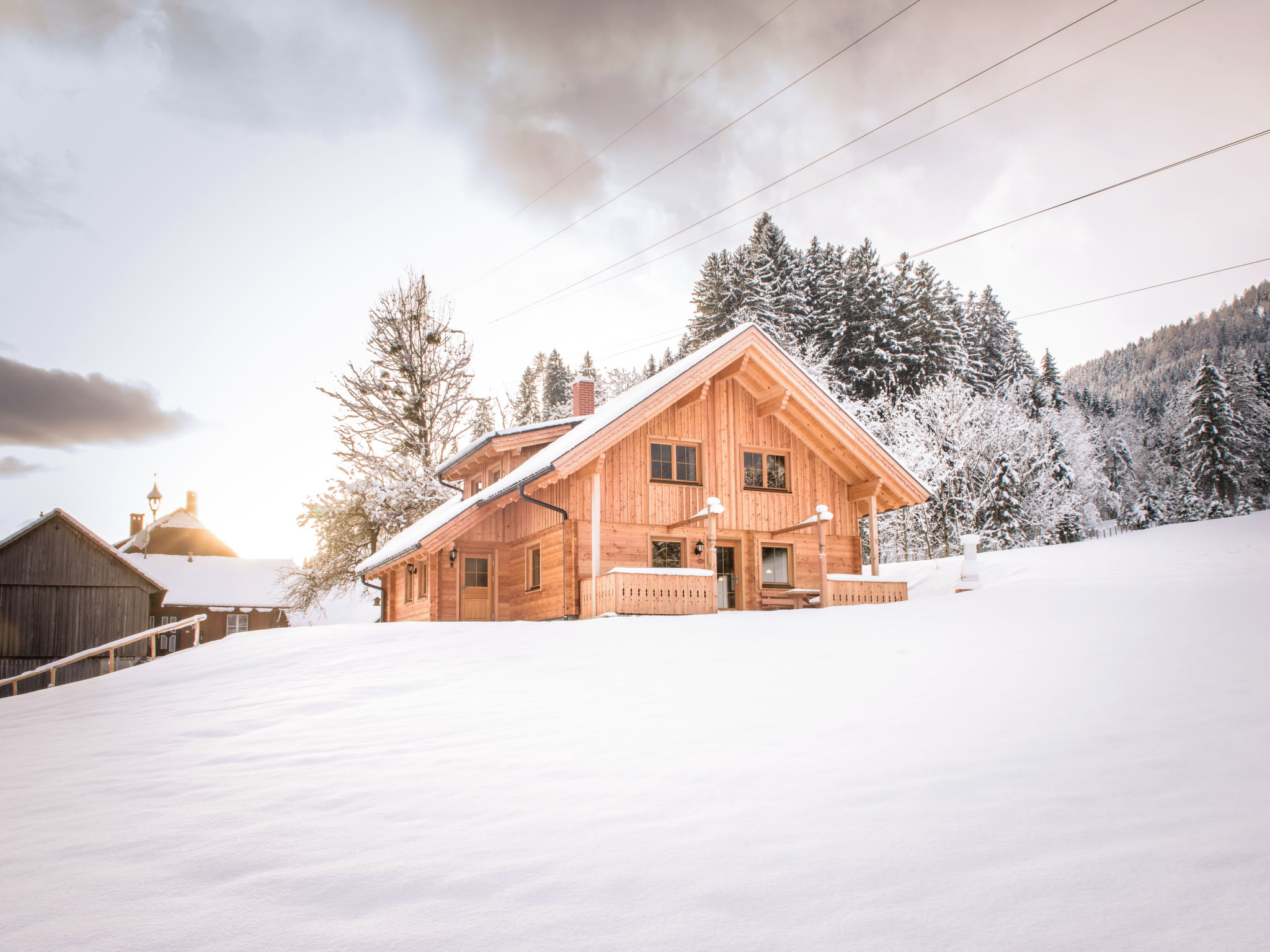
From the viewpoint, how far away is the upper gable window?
1961 centimetres

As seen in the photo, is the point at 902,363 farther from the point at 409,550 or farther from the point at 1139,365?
the point at 1139,365

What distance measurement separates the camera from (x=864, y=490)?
2134 cm

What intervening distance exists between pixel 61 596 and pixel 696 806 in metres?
30.8

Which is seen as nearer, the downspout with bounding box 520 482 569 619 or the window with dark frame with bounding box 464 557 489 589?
the downspout with bounding box 520 482 569 619

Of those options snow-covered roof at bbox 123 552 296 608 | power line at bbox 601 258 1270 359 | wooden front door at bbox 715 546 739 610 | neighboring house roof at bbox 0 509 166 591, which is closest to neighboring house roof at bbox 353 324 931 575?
wooden front door at bbox 715 546 739 610

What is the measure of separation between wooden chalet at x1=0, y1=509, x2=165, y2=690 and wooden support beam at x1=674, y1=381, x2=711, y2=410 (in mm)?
20162

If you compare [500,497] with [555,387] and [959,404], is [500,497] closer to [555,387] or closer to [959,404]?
[959,404]

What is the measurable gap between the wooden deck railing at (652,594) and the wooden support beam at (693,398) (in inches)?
185

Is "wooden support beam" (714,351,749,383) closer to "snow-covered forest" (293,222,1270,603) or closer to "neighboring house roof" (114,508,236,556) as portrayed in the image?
"snow-covered forest" (293,222,1270,603)

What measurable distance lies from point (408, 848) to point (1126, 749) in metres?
4.57

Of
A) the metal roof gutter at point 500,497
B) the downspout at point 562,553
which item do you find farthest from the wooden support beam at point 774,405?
the metal roof gutter at point 500,497

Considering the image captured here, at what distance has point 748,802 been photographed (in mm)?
4906

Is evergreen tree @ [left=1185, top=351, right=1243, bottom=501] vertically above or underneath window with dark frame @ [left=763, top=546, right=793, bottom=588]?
above

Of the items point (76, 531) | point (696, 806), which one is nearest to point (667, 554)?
point (696, 806)
